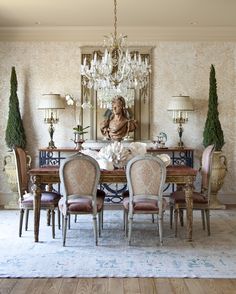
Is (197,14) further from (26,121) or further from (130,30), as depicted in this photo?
(26,121)

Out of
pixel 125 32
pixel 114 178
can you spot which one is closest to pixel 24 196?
pixel 114 178

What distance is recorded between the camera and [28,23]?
6.98m

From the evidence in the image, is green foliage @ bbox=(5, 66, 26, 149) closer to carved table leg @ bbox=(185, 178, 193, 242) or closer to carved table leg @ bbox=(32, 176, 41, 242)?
carved table leg @ bbox=(32, 176, 41, 242)

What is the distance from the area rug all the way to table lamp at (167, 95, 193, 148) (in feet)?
6.25

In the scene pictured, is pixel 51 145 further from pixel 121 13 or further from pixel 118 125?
pixel 121 13

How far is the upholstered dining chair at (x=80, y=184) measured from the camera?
15.3ft

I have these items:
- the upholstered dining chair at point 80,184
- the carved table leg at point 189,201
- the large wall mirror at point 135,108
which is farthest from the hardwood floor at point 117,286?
the large wall mirror at point 135,108

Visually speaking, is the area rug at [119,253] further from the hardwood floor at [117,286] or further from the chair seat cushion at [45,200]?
the chair seat cushion at [45,200]

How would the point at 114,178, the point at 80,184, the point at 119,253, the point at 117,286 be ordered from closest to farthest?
the point at 117,286
the point at 119,253
the point at 80,184
the point at 114,178

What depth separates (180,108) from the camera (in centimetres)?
689

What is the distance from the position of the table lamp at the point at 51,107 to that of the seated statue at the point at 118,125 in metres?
0.80

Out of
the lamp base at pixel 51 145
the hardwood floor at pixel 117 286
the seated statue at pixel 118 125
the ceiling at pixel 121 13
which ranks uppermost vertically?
the ceiling at pixel 121 13

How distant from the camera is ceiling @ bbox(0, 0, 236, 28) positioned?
5.82 m

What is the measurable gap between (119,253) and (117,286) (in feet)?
3.03
